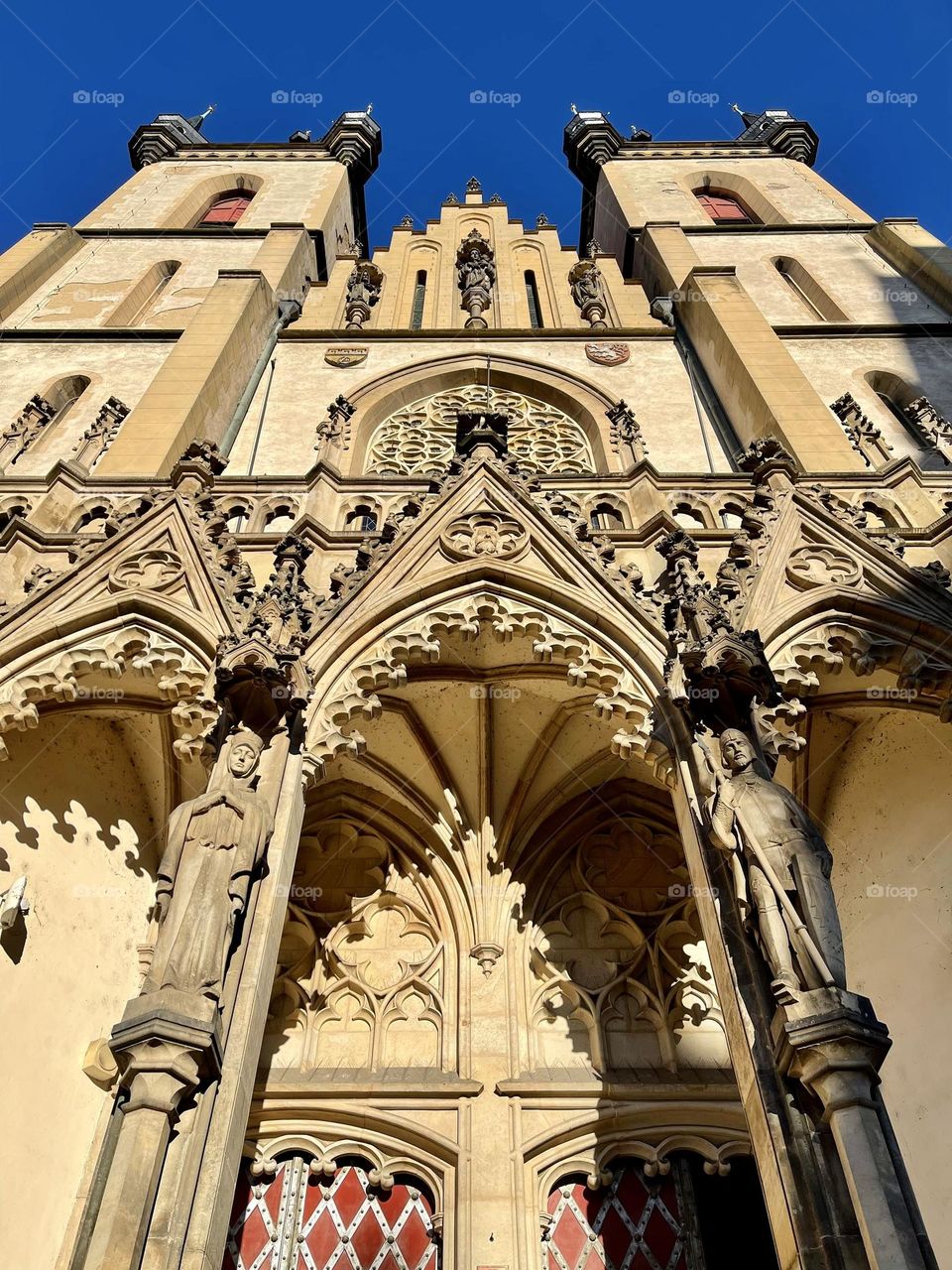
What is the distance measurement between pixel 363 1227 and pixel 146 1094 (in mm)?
3501

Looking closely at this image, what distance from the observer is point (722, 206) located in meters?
24.2

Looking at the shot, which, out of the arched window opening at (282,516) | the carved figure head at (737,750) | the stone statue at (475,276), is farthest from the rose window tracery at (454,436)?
the carved figure head at (737,750)

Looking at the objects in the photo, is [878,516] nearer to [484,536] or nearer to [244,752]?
[484,536]

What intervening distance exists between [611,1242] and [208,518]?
617 centimetres

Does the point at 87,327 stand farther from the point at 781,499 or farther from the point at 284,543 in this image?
the point at 781,499

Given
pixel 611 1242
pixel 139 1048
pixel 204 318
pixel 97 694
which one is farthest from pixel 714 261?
pixel 139 1048

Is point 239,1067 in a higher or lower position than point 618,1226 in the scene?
lower

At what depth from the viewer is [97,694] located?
7.55 m

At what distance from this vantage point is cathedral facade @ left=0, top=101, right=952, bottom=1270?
4672 mm

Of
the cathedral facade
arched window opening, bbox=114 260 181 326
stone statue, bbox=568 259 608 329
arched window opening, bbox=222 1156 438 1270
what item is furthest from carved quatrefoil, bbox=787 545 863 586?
arched window opening, bbox=114 260 181 326

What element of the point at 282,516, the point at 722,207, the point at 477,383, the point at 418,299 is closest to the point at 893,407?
A: the point at 477,383

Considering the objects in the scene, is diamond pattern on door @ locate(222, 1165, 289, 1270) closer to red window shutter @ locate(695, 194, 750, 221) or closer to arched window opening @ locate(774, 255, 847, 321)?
arched window opening @ locate(774, 255, 847, 321)

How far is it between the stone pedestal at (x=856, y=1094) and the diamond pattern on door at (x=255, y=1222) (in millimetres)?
4147

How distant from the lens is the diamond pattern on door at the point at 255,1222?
22.3 ft
